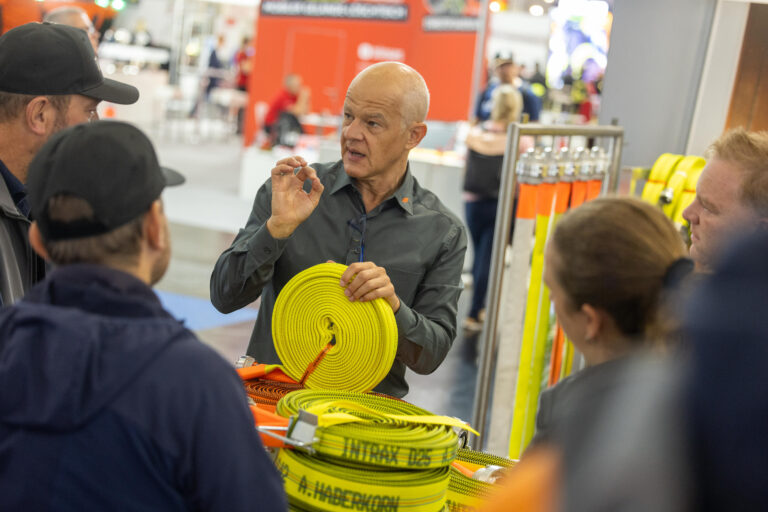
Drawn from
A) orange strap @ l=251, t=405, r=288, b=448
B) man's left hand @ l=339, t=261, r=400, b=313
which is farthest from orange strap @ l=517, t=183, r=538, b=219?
orange strap @ l=251, t=405, r=288, b=448

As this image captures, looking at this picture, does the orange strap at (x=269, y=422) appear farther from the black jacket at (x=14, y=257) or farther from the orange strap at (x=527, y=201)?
the orange strap at (x=527, y=201)

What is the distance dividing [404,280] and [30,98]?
1.10 metres

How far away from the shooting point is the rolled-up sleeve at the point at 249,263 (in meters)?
2.24

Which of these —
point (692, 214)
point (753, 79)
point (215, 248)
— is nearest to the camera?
point (692, 214)

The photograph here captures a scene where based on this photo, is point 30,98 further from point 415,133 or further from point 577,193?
point 577,193

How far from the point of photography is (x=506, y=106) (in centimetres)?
713

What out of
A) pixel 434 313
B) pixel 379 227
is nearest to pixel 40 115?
pixel 379 227

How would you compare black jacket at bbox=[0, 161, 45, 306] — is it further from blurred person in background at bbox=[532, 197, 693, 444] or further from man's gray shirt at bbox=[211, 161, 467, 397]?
blurred person in background at bbox=[532, 197, 693, 444]

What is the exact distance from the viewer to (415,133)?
8.48 feet

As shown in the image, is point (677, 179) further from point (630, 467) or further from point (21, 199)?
point (630, 467)

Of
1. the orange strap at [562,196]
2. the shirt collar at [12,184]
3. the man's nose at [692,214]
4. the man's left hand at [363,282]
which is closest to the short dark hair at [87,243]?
the man's left hand at [363,282]

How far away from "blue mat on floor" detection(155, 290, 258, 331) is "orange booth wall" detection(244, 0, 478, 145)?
9155mm

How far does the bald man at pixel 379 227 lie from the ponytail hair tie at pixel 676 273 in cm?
118

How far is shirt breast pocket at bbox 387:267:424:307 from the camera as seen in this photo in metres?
2.44
